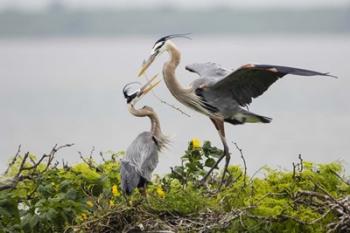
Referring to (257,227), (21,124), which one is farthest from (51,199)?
(21,124)

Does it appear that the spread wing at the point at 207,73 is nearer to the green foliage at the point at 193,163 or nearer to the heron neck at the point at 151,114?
the heron neck at the point at 151,114

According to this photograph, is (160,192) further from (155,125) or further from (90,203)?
(155,125)

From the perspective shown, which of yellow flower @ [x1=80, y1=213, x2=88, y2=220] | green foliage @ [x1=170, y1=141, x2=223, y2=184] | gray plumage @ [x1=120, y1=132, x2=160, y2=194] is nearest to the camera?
yellow flower @ [x1=80, y1=213, x2=88, y2=220]

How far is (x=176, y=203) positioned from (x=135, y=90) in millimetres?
1686

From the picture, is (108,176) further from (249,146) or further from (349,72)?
(349,72)

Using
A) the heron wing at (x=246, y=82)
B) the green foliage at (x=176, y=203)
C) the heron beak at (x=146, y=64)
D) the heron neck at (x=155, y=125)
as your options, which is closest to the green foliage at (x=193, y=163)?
the green foliage at (x=176, y=203)

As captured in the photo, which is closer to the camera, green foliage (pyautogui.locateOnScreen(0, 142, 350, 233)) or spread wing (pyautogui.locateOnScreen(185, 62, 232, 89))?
green foliage (pyautogui.locateOnScreen(0, 142, 350, 233))

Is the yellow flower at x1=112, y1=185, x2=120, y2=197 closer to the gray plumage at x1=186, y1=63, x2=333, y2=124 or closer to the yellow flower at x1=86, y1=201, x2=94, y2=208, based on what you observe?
the yellow flower at x1=86, y1=201, x2=94, y2=208

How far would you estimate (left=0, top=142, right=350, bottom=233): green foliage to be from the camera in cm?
540

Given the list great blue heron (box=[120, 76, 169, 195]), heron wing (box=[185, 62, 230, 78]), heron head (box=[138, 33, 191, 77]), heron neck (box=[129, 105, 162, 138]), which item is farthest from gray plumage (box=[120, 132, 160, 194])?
heron wing (box=[185, 62, 230, 78])

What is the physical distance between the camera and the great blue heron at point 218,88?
7184mm

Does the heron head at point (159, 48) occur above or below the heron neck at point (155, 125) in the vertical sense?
above

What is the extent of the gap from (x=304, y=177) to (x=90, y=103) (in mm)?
22696

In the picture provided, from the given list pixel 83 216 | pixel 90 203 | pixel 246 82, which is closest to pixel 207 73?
pixel 246 82
